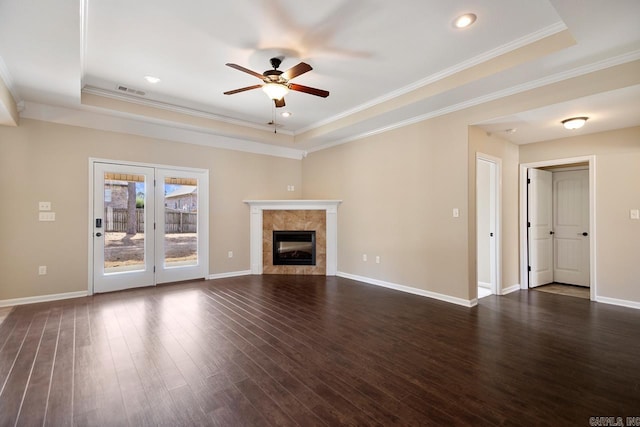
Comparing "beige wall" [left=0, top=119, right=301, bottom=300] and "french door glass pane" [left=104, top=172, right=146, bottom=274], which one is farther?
"french door glass pane" [left=104, top=172, right=146, bottom=274]

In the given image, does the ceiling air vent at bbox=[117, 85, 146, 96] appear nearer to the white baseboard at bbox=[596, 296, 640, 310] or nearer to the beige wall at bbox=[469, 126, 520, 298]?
the beige wall at bbox=[469, 126, 520, 298]

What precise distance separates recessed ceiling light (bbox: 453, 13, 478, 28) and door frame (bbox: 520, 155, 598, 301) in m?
3.30

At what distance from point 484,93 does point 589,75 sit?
978 millimetres

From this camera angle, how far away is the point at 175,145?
5457 millimetres

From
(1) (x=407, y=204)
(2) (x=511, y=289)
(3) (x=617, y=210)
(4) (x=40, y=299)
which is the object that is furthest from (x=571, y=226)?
(4) (x=40, y=299)

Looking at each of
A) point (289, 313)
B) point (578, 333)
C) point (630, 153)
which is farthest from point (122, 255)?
point (630, 153)

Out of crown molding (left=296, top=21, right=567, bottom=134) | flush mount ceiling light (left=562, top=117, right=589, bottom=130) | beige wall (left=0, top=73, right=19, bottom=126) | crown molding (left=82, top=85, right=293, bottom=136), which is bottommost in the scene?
flush mount ceiling light (left=562, top=117, right=589, bottom=130)

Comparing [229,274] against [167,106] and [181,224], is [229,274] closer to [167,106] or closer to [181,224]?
[181,224]

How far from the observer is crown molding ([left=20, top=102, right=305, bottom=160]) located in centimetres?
433

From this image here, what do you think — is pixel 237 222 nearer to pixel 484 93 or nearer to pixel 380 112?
pixel 380 112

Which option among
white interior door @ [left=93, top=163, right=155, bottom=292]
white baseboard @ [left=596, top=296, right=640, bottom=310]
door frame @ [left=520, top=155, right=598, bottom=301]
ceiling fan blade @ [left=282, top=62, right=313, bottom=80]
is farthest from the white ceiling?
white baseboard @ [left=596, top=296, right=640, bottom=310]

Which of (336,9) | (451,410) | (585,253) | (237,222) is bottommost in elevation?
(451,410)

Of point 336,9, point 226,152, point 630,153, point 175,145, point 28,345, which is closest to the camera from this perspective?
point 336,9

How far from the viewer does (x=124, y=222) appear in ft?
16.1
